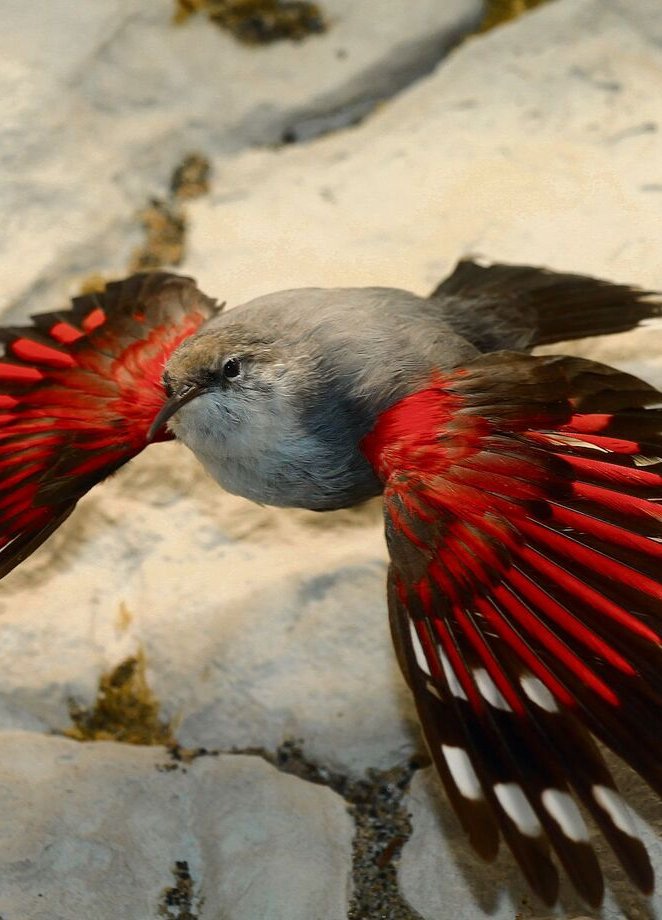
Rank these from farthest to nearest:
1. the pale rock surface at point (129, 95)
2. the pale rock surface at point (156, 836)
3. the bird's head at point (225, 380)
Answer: the pale rock surface at point (129, 95) < the bird's head at point (225, 380) < the pale rock surface at point (156, 836)

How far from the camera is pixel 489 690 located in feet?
5.42

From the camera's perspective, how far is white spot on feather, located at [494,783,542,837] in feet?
5.16

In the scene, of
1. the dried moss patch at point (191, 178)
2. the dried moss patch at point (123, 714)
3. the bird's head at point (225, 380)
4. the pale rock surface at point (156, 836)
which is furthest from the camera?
the dried moss patch at point (191, 178)

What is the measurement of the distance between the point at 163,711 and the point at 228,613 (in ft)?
0.86

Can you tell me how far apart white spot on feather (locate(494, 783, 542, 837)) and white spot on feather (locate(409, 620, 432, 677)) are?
8.2 inches

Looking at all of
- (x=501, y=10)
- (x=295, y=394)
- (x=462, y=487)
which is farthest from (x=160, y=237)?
(x=462, y=487)

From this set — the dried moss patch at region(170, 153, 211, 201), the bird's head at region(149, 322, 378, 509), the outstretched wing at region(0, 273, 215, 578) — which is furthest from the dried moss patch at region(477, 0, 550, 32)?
the bird's head at region(149, 322, 378, 509)

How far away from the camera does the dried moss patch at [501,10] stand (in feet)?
11.6

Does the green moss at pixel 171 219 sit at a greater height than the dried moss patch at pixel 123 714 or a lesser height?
greater

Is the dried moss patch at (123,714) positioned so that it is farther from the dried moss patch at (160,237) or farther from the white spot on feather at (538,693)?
the dried moss patch at (160,237)

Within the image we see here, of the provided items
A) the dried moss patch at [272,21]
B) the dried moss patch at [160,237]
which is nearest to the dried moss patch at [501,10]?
the dried moss patch at [272,21]

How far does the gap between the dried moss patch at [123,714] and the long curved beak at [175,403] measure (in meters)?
0.64

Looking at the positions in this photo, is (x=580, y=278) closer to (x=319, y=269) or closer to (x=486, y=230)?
(x=486, y=230)

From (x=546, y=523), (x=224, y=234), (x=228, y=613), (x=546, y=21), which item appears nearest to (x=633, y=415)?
(x=546, y=523)
